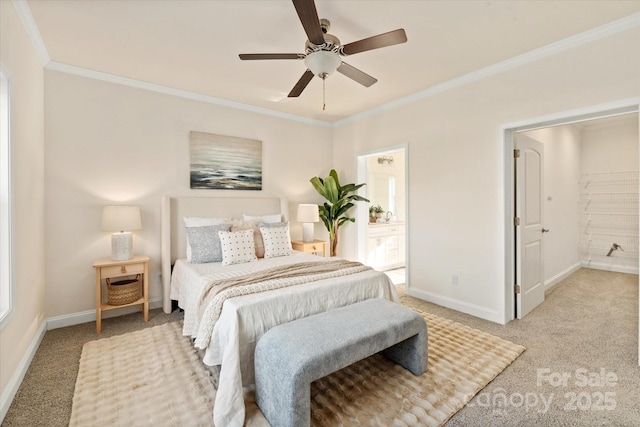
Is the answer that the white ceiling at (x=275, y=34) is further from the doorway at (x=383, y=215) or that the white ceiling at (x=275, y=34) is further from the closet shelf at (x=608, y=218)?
the closet shelf at (x=608, y=218)

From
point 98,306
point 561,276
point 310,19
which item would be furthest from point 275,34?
point 561,276

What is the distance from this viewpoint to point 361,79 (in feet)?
8.19

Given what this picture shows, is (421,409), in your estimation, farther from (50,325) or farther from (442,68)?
(50,325)

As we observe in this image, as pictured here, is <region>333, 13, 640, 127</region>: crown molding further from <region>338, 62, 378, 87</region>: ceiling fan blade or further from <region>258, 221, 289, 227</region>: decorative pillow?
<region>258, 221, 289, 227</region>: decorative pillow

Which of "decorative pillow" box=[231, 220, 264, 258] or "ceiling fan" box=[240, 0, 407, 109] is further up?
"ceiling fan" box=[240, 0, 407, 109]

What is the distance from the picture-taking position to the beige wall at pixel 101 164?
9.73 feet

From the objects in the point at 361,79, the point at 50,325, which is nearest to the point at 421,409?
the point at 361,79

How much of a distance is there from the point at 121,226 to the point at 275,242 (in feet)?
5.18

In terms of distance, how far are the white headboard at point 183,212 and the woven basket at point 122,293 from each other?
326 millimetres

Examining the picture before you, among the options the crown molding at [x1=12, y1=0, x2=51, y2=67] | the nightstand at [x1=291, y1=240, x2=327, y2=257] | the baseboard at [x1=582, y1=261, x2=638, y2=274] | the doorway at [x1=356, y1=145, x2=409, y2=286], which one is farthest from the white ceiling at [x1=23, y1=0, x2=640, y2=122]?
the baseboard at [x1=582, y1=261, x2=638, y2=274]

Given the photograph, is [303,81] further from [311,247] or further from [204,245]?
[311,247]

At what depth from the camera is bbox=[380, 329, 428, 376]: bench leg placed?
2.12 metres

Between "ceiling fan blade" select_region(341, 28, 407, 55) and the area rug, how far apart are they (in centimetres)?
229

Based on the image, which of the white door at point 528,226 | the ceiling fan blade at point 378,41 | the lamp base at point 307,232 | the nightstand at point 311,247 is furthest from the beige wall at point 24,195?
the white door at point 528,226
